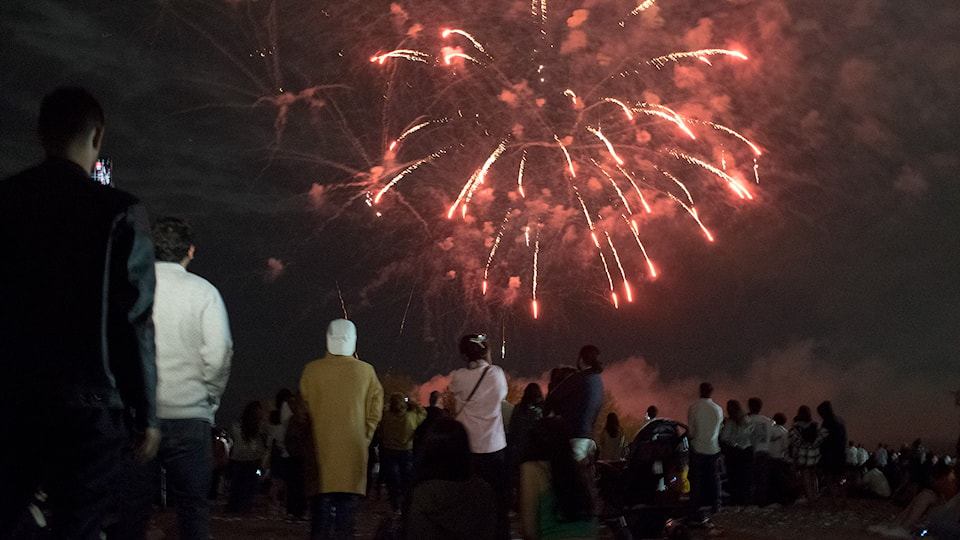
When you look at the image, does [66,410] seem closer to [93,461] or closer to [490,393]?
[93,461]

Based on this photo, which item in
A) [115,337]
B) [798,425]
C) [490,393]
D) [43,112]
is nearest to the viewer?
[115,337]

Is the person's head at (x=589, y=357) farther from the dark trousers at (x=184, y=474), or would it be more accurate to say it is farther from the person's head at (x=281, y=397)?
the person's head at (x=281, y=397)

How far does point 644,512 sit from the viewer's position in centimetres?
1045

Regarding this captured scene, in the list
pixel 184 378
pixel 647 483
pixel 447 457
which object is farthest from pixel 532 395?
pixel 184 378

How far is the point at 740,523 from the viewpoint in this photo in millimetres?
14781

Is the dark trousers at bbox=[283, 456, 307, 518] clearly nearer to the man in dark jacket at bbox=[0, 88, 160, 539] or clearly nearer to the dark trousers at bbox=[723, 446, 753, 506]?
the dark trousers at bbox=[723, 446, 753, 506]

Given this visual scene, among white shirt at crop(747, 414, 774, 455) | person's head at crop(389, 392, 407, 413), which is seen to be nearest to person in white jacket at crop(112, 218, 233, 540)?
person's head at crop(389, 392, 407, 413)

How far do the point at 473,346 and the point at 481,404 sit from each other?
47 centimetres

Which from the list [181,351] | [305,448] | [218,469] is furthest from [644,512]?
[218,469]

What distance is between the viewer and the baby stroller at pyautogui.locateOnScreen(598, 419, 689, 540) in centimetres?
1075

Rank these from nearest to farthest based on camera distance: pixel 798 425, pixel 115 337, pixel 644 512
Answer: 1. pixel 115 337
2. pixel 644 512
3. pixel 798 425

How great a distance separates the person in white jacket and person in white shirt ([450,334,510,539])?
11.2 feet

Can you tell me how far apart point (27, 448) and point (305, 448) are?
13.4 ft

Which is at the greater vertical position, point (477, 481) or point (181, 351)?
point (181, 351)
